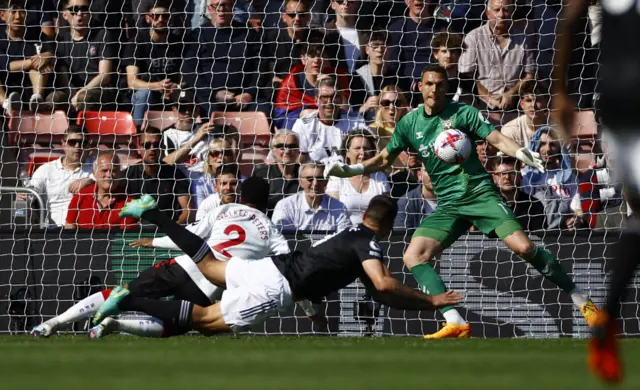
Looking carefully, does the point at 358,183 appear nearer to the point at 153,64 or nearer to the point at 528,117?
the point at 528,117

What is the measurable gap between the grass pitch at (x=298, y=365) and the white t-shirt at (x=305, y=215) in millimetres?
2968

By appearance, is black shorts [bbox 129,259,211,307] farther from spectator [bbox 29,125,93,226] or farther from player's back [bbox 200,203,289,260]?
spectator [bbox 29,125,93,226]

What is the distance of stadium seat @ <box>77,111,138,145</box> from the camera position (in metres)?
12.4

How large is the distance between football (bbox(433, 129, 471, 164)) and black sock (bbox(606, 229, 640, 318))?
455cm

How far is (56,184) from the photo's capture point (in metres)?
11.7

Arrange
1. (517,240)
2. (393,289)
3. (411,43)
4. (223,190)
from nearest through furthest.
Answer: (393,289) < (517,240) < (223,190) < (411,43)

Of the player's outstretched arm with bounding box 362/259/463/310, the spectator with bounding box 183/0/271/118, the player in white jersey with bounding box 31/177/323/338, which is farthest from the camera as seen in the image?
the spectator with bounding box 183/0/271/118

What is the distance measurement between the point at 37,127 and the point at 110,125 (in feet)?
2.57

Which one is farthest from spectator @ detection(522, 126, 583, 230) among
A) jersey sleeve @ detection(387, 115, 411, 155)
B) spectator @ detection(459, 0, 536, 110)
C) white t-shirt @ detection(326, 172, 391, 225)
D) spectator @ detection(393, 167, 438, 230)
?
jersey sleeve @ detection(387, 115, 411, 155)

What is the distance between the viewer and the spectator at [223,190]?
36.0ft

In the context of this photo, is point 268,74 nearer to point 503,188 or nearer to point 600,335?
point 503,188

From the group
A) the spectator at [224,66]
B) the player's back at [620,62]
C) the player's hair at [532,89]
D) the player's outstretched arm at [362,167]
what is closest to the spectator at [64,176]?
the spectator at [224,66]

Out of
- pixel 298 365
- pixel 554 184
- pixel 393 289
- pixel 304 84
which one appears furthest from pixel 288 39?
pixel 298 365

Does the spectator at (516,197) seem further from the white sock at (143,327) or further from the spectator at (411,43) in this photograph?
the white sock at (143,327)
